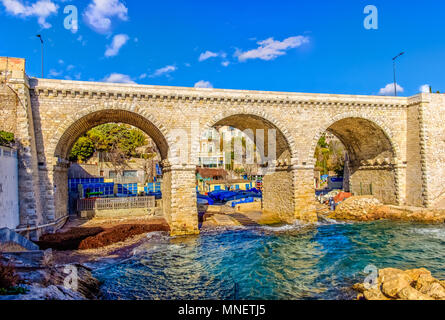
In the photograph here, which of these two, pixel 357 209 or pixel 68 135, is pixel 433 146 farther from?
pixel 68 135

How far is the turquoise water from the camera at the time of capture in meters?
9.94

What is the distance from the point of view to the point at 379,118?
21.3 m

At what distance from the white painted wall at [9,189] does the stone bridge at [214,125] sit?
0.42 meters

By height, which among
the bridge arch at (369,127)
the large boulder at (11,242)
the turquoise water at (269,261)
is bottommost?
the turquoise water at (269,261)

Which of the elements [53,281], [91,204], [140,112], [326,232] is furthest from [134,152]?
[53,281]

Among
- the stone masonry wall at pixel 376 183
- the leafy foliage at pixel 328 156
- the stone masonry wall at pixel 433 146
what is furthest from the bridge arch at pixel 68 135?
the leafy foliage at pixel 328 156

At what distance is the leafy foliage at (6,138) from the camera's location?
43.4ft

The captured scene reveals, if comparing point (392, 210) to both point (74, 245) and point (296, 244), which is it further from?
point (74, 245)

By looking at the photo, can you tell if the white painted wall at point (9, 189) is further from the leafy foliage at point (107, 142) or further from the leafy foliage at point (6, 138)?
the leafy foliage at point (107, 142)

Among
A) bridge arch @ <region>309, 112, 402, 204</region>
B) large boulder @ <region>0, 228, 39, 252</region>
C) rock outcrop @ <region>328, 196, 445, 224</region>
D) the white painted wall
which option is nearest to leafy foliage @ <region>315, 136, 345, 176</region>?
bridge arch @ <region>309, 112, 402, 204</region>

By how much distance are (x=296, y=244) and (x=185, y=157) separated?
27.3ft

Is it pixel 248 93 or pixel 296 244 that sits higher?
pixel 248 93

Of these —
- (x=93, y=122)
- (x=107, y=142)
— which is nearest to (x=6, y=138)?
(x=93, y=122)

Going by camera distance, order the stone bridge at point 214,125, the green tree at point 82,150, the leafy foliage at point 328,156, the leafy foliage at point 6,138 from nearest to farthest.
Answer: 1. the leafy foliage at point 6,138
2. the stone bridge at point 214,125
3. the green tree at point 82,150
4. the leafy foliage at point 328,156
